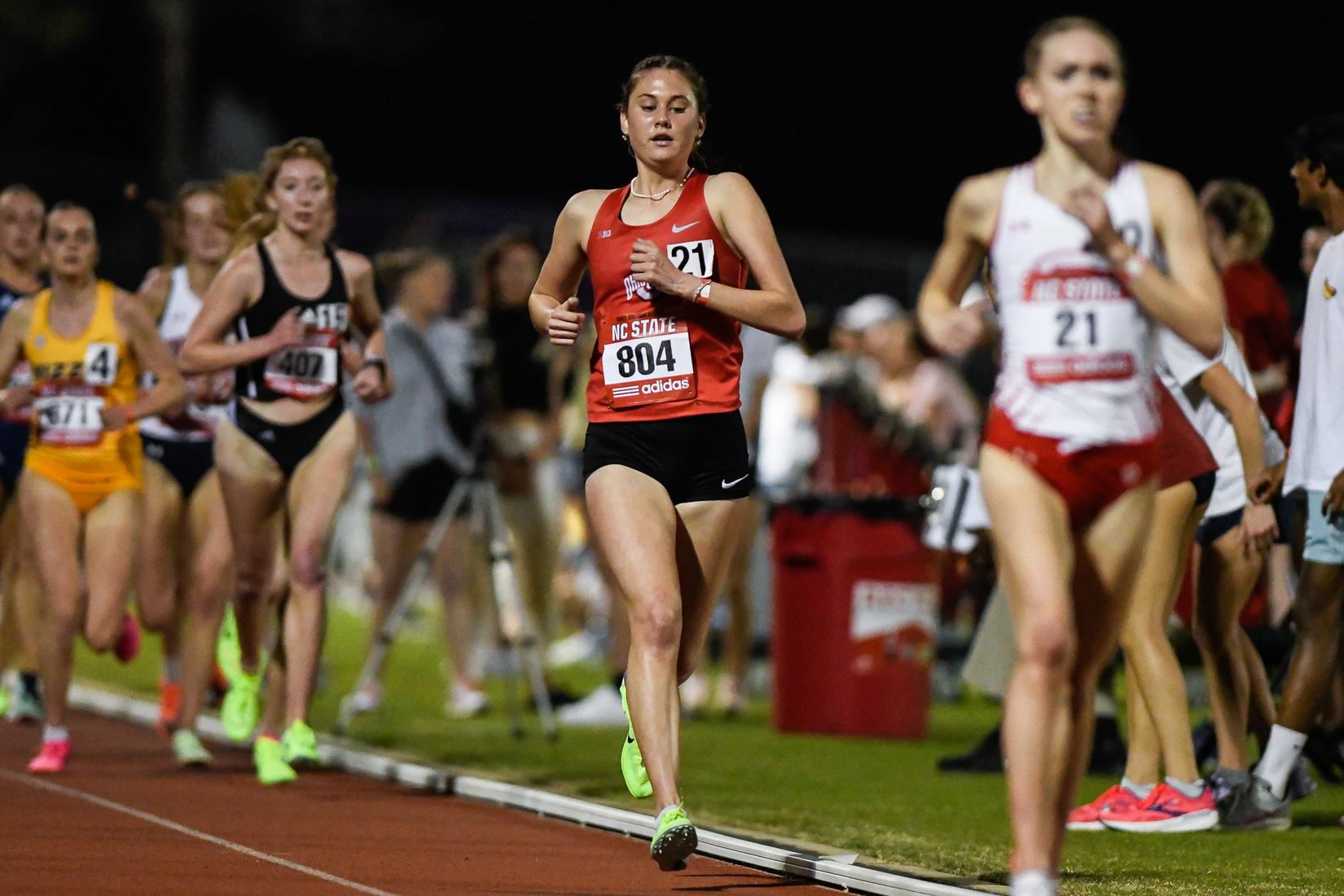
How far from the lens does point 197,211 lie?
1135 cm

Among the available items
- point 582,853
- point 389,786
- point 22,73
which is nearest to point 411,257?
point 389,786

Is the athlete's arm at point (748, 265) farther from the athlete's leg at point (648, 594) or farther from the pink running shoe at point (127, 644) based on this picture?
the pink running shoe at point (127, 644)

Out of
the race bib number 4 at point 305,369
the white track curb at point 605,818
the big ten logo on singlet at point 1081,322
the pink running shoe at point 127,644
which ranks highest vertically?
the race bib number 4 at point 305,369

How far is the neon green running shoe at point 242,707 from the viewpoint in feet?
32.8

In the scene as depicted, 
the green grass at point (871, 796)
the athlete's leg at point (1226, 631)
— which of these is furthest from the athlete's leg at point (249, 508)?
the athlete's leg at point (1226, 631)

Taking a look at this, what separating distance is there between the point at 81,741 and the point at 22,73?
98.4 ft

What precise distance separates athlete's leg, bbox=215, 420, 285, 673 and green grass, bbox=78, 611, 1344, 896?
1281 millimetres

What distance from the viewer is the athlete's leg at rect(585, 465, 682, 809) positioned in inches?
270

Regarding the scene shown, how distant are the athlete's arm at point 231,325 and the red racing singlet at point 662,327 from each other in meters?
2.59

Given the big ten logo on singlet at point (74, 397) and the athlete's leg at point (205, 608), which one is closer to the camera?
the big ten logo on singlet at point (74, 397)

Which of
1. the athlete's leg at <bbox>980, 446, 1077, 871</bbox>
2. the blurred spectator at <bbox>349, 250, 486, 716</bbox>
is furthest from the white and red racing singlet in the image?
the blurred spectator at <bbox>349, 250, 486, 716</bbox>

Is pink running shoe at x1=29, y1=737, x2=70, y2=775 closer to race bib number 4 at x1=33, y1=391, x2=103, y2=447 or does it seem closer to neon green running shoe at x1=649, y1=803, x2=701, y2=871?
race bib number 4 at x1=33, y1=391, x2=103, y2=447

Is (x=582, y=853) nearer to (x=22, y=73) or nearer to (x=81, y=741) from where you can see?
(x=81, y=741)

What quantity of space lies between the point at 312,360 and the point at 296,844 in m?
2.65
